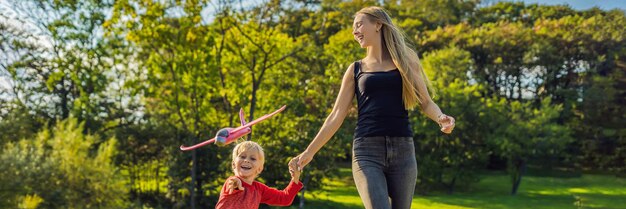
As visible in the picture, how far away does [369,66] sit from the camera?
11.5 ft

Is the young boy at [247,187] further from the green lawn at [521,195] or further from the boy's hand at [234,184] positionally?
the green lawn at [521,195]

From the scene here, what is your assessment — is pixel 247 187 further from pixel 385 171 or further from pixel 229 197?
pixel 385 171

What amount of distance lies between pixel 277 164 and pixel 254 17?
162 inches

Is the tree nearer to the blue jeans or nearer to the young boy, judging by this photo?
the young boy

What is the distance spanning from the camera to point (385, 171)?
11.0ft

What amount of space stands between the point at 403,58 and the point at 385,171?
63 centimetres

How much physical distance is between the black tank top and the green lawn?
16962mm

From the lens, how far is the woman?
3314 mm

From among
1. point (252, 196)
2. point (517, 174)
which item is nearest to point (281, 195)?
point (252, 196)

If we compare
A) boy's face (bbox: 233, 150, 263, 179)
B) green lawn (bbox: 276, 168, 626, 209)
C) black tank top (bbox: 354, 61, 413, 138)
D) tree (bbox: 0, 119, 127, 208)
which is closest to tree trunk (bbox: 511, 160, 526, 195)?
green lawn (bbox: 276, 168, 626, 209)

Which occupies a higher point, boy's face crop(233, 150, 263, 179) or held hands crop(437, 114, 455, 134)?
held hands crop(437, 114, 455, 134)

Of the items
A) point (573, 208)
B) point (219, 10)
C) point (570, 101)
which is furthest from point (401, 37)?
point (570, 101)

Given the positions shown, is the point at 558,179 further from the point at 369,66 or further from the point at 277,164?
the point at 369,66

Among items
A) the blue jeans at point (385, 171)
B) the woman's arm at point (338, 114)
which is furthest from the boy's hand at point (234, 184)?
the blue jeans at point (385, 171)
